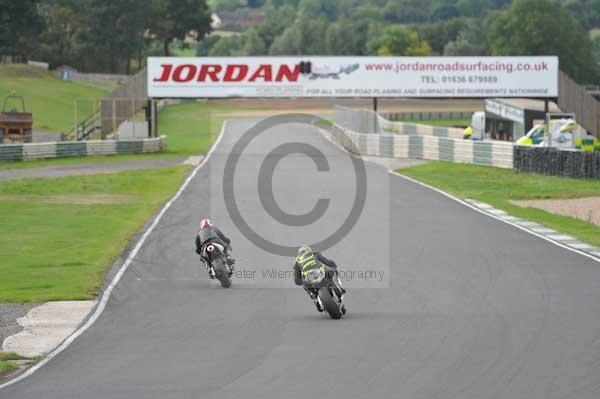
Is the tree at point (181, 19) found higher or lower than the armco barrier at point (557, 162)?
higher

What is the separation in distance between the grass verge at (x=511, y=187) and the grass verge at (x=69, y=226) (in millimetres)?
9320

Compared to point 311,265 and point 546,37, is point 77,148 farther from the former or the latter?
point 546,37

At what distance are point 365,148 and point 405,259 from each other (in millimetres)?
34408

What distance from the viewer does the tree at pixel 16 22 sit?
110m

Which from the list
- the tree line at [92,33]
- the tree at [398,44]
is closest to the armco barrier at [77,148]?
the tree line at [92,33]

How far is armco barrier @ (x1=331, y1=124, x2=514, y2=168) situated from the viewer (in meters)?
46.8

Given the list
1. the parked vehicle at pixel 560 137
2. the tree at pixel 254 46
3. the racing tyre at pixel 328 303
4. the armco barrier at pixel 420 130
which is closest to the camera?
the racing tyre at pixel 328 303

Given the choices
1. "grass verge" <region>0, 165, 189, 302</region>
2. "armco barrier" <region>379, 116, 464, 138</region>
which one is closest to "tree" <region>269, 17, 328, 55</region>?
"armco barrier" <region>379, 116, 464, 138</region>

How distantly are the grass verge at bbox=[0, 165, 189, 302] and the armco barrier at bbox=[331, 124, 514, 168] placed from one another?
1173cm

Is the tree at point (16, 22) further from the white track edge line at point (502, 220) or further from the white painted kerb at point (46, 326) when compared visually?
the white painted kerb at point (46, 326)

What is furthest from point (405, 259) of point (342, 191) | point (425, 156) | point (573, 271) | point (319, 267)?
point (425, 156)

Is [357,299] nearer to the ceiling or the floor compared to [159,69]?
nearer to the floor

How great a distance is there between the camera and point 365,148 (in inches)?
2195

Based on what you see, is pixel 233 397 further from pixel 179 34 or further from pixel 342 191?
pixel 179 34
